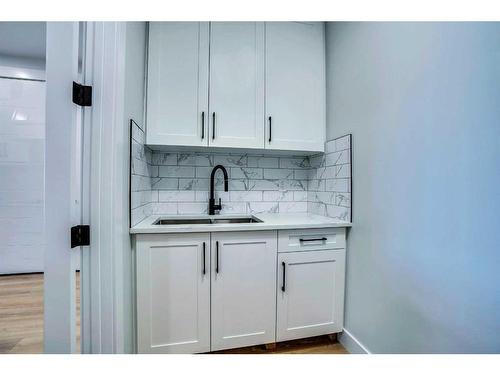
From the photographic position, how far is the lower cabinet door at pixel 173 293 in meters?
1.25

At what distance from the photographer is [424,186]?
1.02 metres

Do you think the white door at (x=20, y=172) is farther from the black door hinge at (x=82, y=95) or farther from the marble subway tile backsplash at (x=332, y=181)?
the marble subway tile backsplash at (x=332, y=181)

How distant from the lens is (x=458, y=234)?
2.91 ft

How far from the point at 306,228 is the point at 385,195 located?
0.50 meters

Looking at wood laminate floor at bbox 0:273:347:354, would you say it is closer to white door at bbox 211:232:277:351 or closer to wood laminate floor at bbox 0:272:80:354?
wood laminate floor at bbox 0:272:80:354

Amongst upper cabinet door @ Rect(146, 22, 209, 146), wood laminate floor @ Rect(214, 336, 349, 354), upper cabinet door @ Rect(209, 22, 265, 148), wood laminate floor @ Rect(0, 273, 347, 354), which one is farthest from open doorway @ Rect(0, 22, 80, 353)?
wood laminate floor @ Rect(214, 336, 349, 354)

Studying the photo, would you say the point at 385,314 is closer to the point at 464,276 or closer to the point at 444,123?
the point at 464,276

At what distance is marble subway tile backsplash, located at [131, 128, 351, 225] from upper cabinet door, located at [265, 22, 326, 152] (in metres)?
0.24

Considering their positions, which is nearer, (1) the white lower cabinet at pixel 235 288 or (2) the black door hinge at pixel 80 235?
(2) the black door hinge at pixel 80 235

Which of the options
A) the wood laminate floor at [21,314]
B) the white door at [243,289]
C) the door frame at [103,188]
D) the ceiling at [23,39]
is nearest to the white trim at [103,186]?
the door frame at [103,188]

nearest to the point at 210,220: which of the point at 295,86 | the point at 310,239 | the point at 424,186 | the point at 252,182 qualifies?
the point at 252,182

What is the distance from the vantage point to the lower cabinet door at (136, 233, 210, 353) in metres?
1.25

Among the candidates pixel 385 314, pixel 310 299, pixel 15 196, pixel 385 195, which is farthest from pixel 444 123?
pixel 15 196

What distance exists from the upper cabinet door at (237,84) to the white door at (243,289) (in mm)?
721
